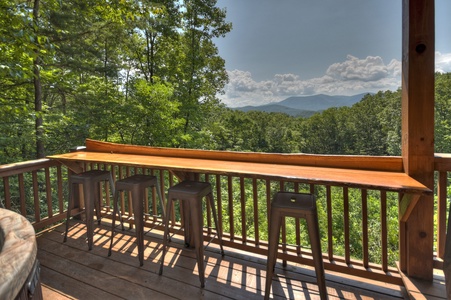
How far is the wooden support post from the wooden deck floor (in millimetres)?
349

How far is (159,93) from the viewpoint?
330 inches

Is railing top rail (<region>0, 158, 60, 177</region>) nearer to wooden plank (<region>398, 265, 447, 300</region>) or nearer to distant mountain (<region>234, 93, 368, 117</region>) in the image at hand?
wooden plank (<region>398, 265, 447, 300</region>)

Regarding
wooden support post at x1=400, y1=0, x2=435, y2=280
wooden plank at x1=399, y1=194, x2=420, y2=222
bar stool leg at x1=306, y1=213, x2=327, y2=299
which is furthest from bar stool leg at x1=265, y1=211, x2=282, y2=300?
wooden support post at x1=400, y1=0, x2=435, y2=280

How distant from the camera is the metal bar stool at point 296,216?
1.62 metres

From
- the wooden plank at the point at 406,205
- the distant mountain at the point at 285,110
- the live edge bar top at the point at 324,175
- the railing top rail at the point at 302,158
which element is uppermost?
the distant mountain at the point at 285,110

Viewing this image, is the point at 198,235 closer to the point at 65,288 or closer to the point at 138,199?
the point at 138,199

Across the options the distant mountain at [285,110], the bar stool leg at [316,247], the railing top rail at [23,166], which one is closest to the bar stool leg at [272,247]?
the bar stool leg at [316,247]

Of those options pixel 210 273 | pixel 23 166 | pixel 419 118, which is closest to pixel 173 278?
pixel 210 273

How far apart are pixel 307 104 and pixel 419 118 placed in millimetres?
29616

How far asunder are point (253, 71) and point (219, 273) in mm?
25892

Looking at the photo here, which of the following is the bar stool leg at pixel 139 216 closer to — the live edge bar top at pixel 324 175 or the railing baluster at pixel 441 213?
the live edge bar top at pixel 324 175

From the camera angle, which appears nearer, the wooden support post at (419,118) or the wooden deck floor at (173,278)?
the wooden support post at (419,118)

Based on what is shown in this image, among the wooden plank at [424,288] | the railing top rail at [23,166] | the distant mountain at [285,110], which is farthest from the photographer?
the distant mountain at [285,110]

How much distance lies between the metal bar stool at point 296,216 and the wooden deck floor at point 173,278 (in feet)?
0.92
